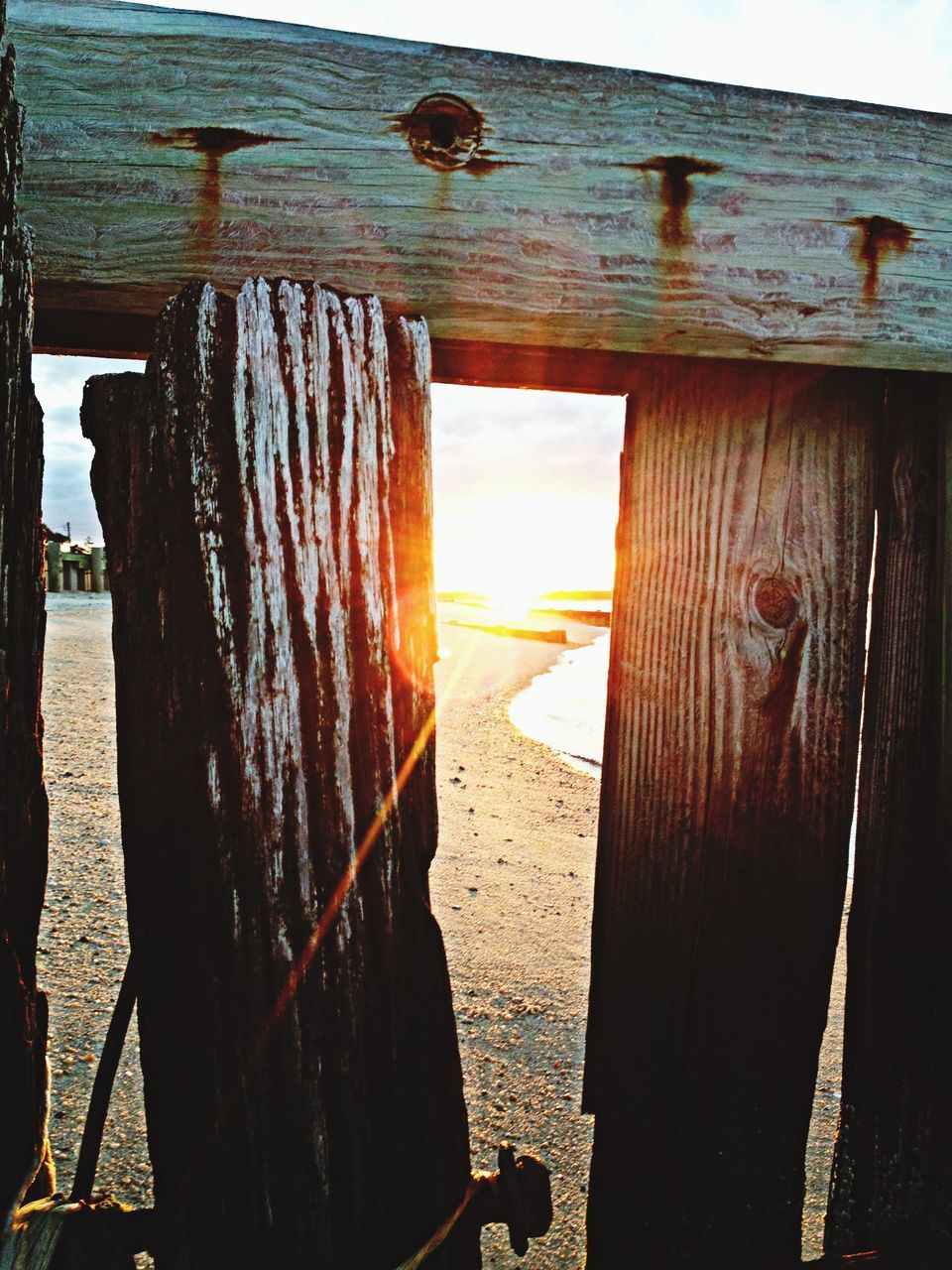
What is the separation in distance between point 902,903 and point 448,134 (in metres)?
1.25

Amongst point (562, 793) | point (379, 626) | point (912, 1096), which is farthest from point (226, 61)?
point (562, 793)

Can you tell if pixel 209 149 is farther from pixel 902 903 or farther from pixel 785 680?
pixel 902 903

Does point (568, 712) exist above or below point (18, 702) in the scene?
below

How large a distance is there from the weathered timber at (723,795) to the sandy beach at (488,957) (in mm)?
877

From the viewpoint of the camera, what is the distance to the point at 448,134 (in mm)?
991

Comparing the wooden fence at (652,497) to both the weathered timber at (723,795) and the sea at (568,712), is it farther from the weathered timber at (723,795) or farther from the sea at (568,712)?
the sea at (568,712)

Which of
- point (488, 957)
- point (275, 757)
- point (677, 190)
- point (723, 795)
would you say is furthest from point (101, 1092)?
point (488, 957)

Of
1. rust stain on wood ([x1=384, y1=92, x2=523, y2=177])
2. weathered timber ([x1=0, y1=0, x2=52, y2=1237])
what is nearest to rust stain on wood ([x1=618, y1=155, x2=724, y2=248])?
rust stain on wood ([x1=384, y1=92, x2=523, y2=177])

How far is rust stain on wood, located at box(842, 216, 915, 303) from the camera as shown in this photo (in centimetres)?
107

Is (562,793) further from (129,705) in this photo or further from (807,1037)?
(129,705)

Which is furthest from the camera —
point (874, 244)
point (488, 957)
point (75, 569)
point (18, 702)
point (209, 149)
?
point (75, 569)

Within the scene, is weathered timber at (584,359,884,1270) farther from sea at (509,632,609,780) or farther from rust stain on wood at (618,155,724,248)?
sea at (509,632,609,780)

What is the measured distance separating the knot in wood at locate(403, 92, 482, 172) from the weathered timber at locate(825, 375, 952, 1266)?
2.24 ft

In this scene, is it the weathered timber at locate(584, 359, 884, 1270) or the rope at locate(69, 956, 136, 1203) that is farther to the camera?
the weathered timber at locate(584, 359, 884, 1270)
